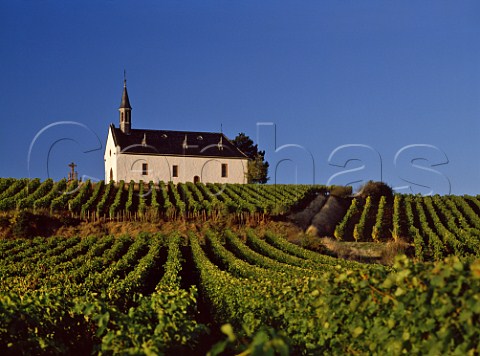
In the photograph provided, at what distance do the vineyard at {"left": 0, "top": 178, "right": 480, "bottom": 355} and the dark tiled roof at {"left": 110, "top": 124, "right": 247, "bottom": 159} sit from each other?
38.8ft

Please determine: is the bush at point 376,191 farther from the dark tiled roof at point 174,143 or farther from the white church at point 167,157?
the dark tiled roof at point 174,143

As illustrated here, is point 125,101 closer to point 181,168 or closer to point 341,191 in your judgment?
point 181,168

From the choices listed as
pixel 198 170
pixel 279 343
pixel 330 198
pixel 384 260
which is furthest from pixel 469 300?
pixel 198 170

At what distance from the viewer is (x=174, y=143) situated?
265ft

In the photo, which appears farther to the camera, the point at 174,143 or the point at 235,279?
the point at 174,143

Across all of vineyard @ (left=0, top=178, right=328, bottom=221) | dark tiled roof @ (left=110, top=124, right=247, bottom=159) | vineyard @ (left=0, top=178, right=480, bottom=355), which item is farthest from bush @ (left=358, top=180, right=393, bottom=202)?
dark tiled roof @ (left=110, top=124, right=247, bottom=159)

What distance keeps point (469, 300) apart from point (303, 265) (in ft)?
83.0

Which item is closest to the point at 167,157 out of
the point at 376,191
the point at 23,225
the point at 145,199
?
the point at 145,199

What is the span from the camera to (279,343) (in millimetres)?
4949

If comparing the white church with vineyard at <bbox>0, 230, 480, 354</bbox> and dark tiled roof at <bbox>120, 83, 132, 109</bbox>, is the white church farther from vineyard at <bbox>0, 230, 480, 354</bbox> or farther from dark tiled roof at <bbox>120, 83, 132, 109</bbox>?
vineyard at <bbox>0, 230, 480, 354</bbox>

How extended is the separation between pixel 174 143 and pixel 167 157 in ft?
9.27

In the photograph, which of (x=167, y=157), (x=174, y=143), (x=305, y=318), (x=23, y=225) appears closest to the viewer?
(x=305, y=318)

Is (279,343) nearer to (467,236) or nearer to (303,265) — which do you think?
(303,265)

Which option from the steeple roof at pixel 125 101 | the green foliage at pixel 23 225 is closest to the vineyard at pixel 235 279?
the green foliage at pixel 23 225
